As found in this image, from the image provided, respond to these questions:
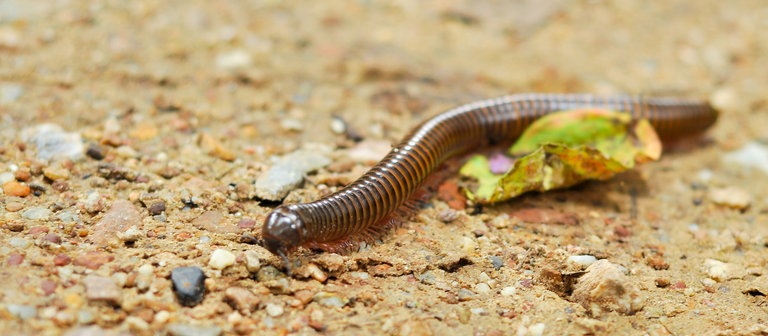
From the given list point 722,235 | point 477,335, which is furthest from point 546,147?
point 477,335

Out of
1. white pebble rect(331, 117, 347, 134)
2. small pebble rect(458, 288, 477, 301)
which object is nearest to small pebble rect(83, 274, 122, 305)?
small pebble rect(458, 288, 477, 301)

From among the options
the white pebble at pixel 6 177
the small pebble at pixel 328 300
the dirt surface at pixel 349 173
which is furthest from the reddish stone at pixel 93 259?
the small pebble at pixel 328 300

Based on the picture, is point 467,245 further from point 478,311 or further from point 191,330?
point 191,330

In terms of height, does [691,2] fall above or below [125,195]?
above

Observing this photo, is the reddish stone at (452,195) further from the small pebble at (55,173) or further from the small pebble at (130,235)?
the small pebble at (55,173)

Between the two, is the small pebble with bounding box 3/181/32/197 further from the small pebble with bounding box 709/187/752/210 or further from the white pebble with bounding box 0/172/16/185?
the small pebble with bounding box 709/187/752/210

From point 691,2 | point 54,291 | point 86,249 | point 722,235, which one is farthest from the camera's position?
point 691,2

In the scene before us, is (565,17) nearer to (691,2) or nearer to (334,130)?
(691,2)

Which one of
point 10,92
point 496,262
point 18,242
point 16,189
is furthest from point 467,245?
point 10,92
